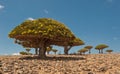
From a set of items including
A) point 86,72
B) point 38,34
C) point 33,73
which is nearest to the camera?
point 33,73

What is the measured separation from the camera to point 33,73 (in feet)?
55.0

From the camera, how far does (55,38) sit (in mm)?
29281

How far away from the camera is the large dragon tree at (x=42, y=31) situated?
28125 mm

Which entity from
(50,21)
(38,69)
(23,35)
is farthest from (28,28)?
(38,69)

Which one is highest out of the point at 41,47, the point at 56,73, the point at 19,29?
the point at 19,29

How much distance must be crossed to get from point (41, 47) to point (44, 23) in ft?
10.3

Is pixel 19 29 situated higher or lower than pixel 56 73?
higher

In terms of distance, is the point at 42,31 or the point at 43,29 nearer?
the point at 42,31

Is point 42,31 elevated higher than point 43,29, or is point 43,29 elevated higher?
point 43,29

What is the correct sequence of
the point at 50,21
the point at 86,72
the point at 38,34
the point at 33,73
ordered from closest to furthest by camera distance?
the point at 33,73 < the point at 86,72 < the point at 38,34 < the point at 50,21

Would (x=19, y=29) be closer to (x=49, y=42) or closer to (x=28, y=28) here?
(x=28, y=28)

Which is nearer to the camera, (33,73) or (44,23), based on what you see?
(33,73)

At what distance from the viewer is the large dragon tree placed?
28.1 m

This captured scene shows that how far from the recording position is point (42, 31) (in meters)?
28.0
